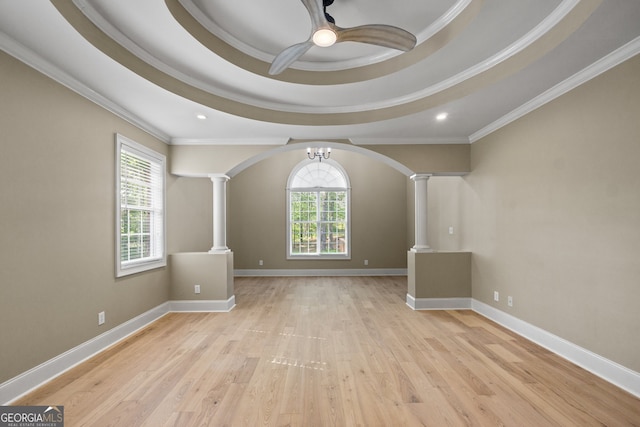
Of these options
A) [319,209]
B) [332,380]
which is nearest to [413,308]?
[332,380]

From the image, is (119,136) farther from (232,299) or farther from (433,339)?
(433,339)

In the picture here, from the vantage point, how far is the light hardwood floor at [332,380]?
2004 millimetres

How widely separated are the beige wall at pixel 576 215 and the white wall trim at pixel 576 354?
0.05m

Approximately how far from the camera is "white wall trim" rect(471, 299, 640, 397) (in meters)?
2.27

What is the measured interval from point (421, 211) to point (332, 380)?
3.05 meters

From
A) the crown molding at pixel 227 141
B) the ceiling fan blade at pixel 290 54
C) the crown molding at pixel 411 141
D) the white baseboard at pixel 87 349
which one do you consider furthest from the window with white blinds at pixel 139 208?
the crown molding at pixel 411 141

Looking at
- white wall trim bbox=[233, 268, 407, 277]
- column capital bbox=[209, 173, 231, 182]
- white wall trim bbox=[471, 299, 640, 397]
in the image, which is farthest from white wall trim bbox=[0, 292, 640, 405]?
white wall trim bbox=[233, 268, 407, 277]

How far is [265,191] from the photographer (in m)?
7.66

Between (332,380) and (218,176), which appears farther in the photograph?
(218,176)

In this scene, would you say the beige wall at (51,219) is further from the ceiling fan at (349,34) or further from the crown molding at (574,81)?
the crown molding at (574,81)

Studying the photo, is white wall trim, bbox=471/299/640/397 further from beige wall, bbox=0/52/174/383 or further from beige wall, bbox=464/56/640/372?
beige wall, bbox=0/52/174/383

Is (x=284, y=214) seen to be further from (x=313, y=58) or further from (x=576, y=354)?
(x=576, y=354)

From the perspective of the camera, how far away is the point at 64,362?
2588mm

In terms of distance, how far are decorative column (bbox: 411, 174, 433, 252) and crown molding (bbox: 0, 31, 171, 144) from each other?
3.90 m
